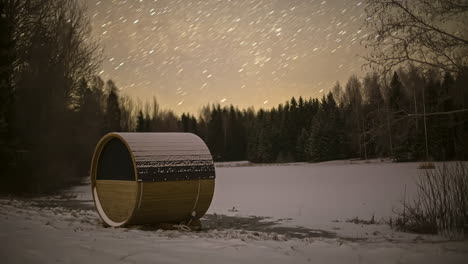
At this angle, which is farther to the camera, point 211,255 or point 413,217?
point 413,217

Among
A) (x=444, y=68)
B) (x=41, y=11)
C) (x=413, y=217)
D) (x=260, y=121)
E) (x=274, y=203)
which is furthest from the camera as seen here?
(x=260, y=121)

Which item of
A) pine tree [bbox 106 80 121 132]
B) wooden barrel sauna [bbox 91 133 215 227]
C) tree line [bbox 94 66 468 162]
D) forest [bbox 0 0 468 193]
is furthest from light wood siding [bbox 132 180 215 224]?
pine tree [bbox 106 80 121 132]

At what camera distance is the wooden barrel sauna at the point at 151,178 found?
9.73 m

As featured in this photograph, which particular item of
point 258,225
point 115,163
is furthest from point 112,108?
point 258,225

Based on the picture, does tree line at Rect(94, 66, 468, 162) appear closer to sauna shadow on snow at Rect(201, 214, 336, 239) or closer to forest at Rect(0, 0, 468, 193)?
forest at Rect(0, 0, 468, 193)

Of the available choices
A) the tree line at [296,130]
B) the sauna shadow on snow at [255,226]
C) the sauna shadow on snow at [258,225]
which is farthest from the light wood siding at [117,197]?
the tree line at [296,130]

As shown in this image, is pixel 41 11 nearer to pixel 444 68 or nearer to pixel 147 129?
pixel 444 68

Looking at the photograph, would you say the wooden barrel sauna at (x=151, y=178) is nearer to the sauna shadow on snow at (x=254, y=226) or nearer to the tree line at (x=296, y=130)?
the sauna shadow on snow at (x=254, y=226)

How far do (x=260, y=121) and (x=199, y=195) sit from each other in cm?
7596

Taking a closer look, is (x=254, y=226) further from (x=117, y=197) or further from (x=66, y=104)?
(x=66, y=104)

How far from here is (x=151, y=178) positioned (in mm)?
9664

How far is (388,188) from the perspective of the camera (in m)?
19.8

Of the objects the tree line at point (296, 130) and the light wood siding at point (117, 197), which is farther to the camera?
the tree line at point (296, 130)

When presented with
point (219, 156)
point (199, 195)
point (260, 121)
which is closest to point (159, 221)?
point (199, 195)
